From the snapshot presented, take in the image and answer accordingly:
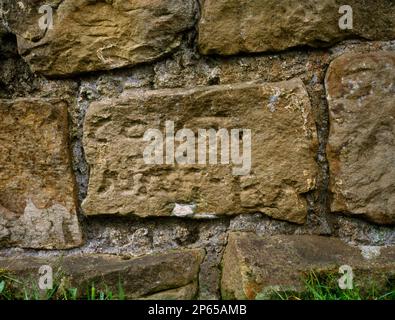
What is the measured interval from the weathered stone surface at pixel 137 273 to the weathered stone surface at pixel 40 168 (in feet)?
0.29

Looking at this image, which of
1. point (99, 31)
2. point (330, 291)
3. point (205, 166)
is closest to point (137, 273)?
point (205, 166)

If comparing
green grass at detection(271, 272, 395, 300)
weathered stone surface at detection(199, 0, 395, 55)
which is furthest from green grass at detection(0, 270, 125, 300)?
weathered stone surface at detection(199, 0, 395, 55)

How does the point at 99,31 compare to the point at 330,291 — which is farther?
the point at 99,31

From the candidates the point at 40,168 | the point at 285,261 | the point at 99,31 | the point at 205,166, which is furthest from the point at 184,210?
the point at 99,31

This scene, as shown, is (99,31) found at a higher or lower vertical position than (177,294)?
higher

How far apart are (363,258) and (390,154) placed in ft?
0.80

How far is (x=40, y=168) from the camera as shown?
1.08m

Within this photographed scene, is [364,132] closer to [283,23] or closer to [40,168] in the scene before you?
[283,23]

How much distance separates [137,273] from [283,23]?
2.16 feet

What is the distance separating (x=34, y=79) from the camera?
1119 mm

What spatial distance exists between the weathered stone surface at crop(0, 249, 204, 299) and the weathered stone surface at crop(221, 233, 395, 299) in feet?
0.29

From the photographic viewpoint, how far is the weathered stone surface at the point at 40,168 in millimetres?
1078

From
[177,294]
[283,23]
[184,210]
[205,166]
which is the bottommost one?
[177,294]
